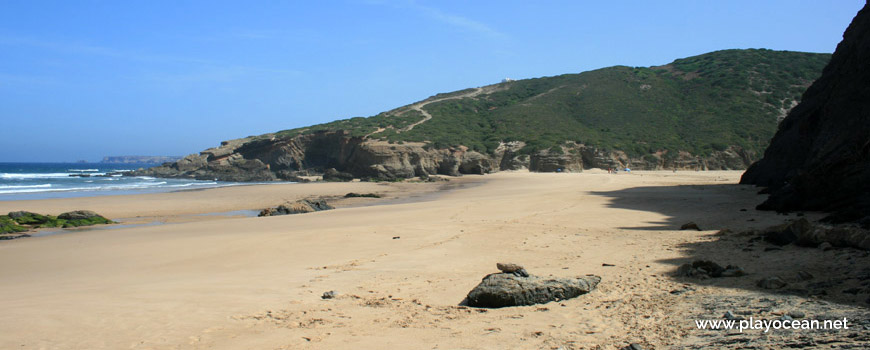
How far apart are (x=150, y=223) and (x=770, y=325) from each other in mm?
18249

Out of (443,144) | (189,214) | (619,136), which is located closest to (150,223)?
(189,214)

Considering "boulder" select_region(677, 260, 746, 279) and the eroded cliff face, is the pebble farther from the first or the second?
the eroded cliff face

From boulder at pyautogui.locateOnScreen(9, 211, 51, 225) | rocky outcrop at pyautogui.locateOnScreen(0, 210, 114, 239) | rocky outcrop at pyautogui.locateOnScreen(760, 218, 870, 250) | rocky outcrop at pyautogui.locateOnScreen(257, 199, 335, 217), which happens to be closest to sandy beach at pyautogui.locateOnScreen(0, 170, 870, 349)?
rocky outcrop at pyautogui.locateOnScreen(760, 218, 870, 250)

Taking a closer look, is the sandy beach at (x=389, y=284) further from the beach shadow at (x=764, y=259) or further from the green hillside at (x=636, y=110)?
the green hillside at (x=636, y=110)

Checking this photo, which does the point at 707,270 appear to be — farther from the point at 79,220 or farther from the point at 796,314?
the point at 79,220

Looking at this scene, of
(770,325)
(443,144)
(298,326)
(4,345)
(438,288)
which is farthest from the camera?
(443,144)

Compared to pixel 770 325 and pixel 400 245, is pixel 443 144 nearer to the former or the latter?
pixel 400 245

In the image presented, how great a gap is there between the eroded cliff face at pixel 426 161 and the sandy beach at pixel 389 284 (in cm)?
3229

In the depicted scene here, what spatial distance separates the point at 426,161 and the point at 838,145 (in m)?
36.9

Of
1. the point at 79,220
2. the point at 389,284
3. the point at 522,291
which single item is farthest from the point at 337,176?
the point at 522,291

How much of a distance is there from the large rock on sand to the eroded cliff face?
39419 mm

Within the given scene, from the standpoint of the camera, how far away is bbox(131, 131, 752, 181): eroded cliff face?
4553 cm

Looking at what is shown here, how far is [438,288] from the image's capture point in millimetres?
6246

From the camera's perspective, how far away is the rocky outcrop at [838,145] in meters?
10.1
